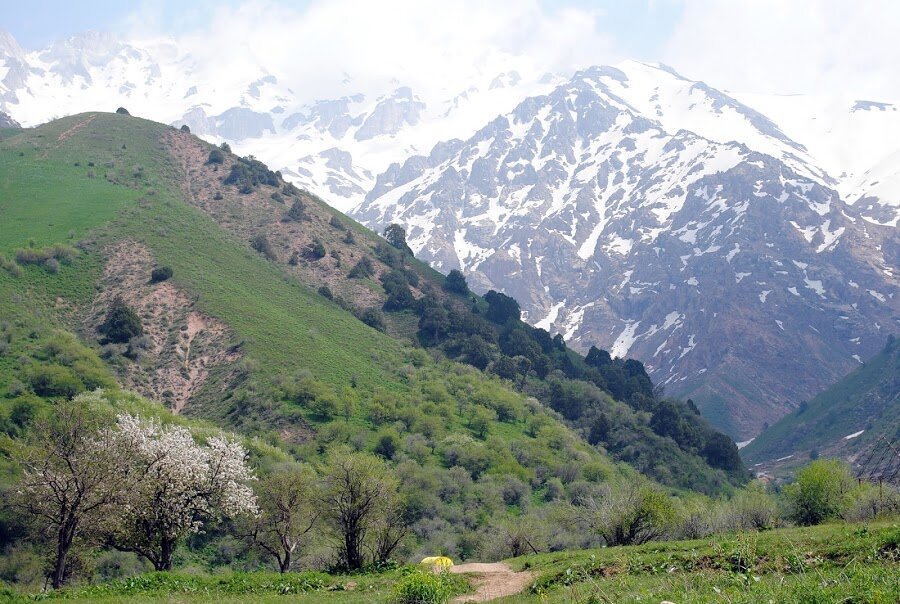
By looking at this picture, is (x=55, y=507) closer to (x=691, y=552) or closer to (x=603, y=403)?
(x=691, y=552)

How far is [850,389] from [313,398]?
152463 millimetres

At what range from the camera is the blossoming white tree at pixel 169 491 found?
34.8m

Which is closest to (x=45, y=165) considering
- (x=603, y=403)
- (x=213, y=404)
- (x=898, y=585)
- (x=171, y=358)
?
(x=171, y=358)

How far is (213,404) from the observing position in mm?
73250

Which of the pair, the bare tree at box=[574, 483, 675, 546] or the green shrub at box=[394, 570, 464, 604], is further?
the bare tree at box=[574, 483, 675, 546]

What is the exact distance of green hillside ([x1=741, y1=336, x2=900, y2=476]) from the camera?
152 meters

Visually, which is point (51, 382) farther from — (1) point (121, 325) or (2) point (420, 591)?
(2) point (420, 591)

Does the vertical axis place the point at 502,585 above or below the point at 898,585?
below

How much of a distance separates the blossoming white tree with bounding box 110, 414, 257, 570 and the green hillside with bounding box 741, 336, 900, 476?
134321 millimetres

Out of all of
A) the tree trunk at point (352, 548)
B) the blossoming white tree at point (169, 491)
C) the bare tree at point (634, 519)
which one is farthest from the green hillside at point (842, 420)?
the blossoming white tree at point (169, 491)

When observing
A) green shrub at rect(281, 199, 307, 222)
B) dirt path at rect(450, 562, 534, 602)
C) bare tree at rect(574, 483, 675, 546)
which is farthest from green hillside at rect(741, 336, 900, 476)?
dirt path at rect(450, 562, 534, 602)

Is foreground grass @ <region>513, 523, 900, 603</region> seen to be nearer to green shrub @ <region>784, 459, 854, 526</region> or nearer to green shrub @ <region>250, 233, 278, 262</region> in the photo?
green shrub @ <region>784, 459, 854, 526</region>

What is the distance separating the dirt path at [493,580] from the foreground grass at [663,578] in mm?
642

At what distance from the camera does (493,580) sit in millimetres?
28516
